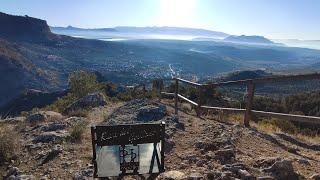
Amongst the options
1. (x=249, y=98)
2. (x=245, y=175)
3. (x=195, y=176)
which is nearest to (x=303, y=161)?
(x=245, y=175)

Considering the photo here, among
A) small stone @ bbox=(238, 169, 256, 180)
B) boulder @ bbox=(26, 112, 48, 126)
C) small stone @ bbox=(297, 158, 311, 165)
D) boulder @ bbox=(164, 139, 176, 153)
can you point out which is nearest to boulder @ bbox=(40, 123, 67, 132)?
boulder @ bbox=(26, 112, 48, 126)

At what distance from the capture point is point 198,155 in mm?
7148

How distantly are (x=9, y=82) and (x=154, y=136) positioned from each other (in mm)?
128936

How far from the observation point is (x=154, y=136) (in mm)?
5977

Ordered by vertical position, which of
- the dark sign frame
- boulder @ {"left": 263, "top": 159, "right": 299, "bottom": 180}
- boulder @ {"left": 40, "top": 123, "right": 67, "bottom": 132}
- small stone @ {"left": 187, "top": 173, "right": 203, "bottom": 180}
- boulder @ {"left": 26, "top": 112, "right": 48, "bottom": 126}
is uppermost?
the dark sign frame

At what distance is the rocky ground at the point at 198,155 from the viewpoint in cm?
612

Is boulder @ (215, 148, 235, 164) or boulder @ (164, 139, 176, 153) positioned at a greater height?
boulder @ (215, 148, 235, 164)

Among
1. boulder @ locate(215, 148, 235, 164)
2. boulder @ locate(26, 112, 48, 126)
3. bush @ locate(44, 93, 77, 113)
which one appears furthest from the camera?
bush @ locate(44, 93, 77, 113)

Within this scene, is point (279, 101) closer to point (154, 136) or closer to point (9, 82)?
point (154, 136)

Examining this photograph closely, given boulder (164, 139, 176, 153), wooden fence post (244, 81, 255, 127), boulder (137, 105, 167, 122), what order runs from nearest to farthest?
boulder (164, 139, 176, 153) < wooden fence post (244, 81, 255, 127) < boulder (137, 105, 167, 122)

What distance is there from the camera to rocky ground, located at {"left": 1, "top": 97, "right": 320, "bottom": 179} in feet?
20.1

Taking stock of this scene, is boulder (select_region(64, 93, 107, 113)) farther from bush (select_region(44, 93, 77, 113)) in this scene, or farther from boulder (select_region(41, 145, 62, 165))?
boulder (select_region(41, 145, 62, 165))

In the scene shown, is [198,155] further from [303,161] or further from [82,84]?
[82,84]

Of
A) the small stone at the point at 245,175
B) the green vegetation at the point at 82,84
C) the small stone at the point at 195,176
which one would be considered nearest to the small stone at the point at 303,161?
the small stone at the point at 245,175
